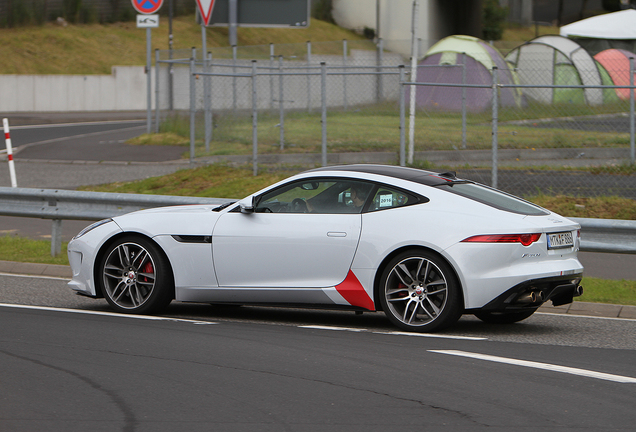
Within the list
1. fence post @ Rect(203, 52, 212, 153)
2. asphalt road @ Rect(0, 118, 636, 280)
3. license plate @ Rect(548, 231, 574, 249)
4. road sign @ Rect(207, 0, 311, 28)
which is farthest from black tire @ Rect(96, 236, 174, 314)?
road sign @ Rect(207, 0, 311, 28)

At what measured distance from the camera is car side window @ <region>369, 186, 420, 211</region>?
718 cm

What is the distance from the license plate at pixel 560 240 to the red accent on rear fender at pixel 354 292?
56.9 inches

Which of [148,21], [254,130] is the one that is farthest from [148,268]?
[148,21]

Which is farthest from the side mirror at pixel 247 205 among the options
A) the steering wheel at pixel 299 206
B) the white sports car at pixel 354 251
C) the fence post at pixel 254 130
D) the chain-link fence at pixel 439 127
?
the fence post at pixel 254 130

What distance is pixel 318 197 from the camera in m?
7.47

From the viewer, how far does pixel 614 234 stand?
9.06 meters

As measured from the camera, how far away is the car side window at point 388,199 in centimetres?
718

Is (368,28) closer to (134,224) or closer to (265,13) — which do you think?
(265,13)

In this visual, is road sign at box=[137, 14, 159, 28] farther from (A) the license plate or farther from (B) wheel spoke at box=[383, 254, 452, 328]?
(A) the license plate

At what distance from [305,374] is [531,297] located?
2.03 meters

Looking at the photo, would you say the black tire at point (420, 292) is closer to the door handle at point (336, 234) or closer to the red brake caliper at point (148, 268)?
the door handle at point (336, 234)

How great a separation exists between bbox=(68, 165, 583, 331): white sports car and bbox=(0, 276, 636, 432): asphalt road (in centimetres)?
27

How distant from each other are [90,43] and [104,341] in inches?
2183

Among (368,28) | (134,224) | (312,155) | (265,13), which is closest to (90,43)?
(368,28)
